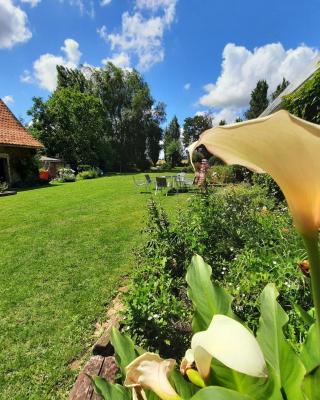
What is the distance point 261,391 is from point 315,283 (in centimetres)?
63

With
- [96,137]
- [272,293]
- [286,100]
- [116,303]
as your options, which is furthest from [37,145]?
[272,293]

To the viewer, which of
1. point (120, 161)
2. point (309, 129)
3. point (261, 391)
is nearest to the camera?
point (309, 129)

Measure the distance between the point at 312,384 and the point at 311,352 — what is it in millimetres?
467

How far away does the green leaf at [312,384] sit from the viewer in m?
0.81

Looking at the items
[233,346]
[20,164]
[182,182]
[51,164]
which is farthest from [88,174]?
[233,346]

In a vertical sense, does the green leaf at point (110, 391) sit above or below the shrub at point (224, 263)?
above

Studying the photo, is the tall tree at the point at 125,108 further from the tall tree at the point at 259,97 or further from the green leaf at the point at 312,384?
the green leaf at the point at 312,384

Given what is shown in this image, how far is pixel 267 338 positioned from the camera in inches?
50.7

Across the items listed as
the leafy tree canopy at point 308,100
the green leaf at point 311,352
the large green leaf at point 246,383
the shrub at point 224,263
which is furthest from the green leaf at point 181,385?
the leafy tree canopy at point 308,100

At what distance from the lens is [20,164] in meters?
21.2

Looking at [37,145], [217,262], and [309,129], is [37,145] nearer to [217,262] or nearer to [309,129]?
[217,262]

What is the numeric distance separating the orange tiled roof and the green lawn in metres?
10.9

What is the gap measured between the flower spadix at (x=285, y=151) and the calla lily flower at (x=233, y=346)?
0.24 metres

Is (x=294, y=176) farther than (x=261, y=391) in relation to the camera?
No
